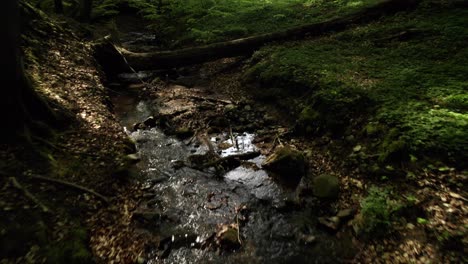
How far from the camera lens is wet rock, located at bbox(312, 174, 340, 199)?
5883 millimetres

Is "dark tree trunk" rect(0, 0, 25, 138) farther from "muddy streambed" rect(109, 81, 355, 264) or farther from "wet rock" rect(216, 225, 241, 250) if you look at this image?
"wet rock" rect(216, 225, 241, 250)

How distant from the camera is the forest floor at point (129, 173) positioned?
14.3 ft

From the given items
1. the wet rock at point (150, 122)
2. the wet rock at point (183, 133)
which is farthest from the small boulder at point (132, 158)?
the wet rock at point (150, 122)

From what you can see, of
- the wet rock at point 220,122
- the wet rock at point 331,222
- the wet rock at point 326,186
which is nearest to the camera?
the wet rock at point 331,222

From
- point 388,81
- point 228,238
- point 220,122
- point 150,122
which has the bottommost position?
point 220,122

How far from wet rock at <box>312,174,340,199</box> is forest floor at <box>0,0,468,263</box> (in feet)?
0.61

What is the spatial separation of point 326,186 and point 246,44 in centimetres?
823

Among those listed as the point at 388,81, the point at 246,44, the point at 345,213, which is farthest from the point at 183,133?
the point at 388,81

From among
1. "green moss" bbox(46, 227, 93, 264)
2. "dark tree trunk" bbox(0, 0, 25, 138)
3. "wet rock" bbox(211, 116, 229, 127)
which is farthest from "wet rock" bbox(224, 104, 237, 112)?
"green moss" bbox(46, 227, 93, 264)

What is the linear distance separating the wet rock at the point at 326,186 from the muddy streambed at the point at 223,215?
444mm

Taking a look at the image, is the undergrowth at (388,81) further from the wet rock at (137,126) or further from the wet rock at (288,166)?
the wet rock at (137,126)

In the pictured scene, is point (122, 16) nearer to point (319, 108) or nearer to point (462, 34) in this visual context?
point (319, 108)

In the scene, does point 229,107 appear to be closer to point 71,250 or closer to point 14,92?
point 14,92

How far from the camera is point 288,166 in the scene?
6758 millimetres
